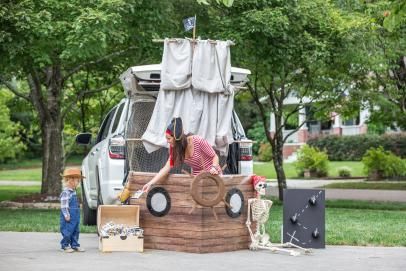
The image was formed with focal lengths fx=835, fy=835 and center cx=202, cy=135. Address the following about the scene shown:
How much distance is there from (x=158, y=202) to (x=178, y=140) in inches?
32.5

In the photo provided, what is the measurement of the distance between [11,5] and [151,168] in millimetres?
5913

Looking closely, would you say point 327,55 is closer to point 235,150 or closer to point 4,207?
point 235,150

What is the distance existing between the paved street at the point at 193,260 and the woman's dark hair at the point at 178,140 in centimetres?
116

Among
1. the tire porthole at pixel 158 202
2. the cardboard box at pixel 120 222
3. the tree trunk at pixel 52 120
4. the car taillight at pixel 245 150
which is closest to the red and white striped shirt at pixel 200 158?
the tire porthole at pixel 158 202

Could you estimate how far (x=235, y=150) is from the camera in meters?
12.4

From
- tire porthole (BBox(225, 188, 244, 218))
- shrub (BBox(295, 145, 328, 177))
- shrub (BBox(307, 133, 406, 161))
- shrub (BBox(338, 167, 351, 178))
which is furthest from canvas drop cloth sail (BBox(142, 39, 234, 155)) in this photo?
shrub (BBox(307, 133, 406, 161))

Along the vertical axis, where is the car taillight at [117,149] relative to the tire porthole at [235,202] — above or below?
above

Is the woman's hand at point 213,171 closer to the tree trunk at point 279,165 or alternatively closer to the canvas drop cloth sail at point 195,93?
the canvas drop cloth sail at point 195,93

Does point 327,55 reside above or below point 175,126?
above

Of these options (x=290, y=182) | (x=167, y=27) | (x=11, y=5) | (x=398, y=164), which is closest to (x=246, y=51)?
(x=167, y=27)

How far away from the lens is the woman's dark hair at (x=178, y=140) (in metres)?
10.2

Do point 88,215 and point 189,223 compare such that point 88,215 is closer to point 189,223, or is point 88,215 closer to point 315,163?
point 189,223

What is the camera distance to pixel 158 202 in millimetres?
10367

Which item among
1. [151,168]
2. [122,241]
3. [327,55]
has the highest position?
[327,55]
